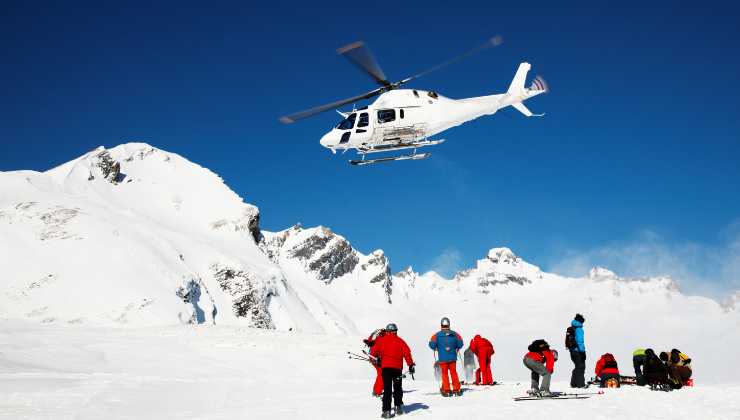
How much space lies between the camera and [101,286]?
51.0 m

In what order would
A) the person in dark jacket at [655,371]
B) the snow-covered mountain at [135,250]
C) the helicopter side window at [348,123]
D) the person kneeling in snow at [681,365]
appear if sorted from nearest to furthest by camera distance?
the person in dark jacket at [655,371] < the person kneeling in snow at [681,365] < the helicopter side window at [348,123] < the snow-covered mountain at [135,250]

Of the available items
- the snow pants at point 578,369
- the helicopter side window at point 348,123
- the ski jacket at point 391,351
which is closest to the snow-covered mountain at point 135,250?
the helicopter side window at point 348,123

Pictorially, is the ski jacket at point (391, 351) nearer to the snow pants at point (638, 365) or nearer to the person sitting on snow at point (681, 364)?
the snow pants at point (638, 365)

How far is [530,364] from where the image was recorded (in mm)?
13250

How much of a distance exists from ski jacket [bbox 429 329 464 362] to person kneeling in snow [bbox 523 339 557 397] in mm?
1638

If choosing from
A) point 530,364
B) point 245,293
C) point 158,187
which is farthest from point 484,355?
point 158,187

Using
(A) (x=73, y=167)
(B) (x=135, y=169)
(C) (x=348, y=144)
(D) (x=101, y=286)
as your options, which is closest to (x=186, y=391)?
(C) (x=348, y=144)

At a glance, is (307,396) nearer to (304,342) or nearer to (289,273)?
(304,342)

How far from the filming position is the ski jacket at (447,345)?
13984mm

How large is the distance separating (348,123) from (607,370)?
56.1 feet

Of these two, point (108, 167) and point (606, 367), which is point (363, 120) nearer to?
point (606, 367)

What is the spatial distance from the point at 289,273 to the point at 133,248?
450 ft

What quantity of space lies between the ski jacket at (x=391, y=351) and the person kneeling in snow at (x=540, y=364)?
2923mm

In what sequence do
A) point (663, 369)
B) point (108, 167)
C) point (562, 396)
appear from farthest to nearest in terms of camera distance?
point (108, 167) < point (663, 369) < point (562, 396)
